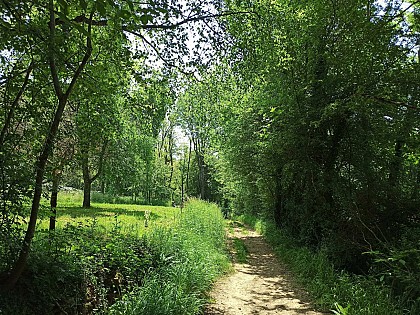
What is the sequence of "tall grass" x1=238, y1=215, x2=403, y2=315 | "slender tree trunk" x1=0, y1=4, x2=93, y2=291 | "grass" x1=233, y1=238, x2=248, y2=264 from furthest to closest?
"grass" x1=233, y1=238, x2=248, y2=264 → "tall grass" x1=238, y1=215, x2=403, y2=315 → "slender tree trunk" x1=0, y1=4, x2=93, y2=291

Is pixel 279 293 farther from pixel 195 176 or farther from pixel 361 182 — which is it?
pixel 195 176

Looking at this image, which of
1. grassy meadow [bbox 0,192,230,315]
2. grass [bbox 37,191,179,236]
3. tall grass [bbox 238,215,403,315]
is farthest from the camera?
grass [bbox 37,191,179,236]

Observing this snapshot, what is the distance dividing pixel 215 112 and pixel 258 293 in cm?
424

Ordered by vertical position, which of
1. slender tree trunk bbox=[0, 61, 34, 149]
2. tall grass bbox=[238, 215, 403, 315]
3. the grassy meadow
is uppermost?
slender tree trunk bbox=[0, 61, 34, 149]

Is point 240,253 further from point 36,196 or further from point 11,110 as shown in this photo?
point 11,110

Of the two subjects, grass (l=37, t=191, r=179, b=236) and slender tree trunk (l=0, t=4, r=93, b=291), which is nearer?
slender tree trunk (l=0, t=4, r=93, b=291)

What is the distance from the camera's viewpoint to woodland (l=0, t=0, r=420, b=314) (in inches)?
150

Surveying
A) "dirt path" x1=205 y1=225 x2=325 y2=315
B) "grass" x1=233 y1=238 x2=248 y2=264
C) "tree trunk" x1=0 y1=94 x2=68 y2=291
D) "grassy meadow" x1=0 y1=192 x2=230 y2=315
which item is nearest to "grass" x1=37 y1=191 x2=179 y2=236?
"grassy meadow" x1=0 y1=192 x2=230 y2=315

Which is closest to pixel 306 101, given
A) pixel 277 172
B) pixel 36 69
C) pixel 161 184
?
pixel 277 172

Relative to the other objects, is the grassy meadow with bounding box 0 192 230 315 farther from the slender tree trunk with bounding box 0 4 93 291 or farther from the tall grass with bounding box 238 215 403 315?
the tall grass with bounding box 238 215 403 315

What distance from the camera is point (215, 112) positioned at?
8180 millimetres

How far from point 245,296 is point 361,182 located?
431 centimetres

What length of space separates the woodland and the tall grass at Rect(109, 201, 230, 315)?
0.23ft

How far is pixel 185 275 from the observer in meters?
5.93
